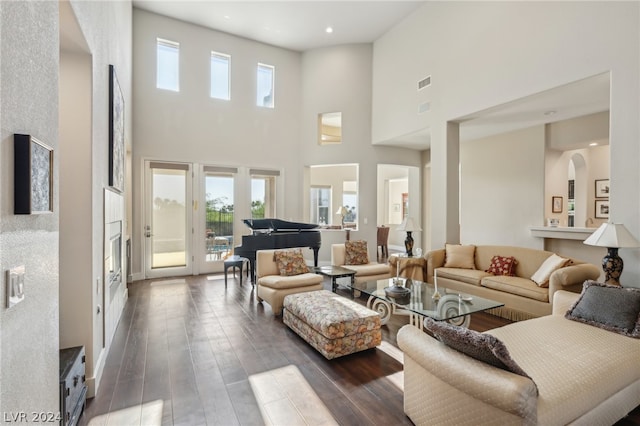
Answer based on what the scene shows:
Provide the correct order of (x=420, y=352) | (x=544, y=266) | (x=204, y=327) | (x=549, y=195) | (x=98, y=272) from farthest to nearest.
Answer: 1. (x=549, y=195)
2. (x=544, y=266)
3. (x=204, y=327)
4. (x=98, y=272)
5. (x=420, y=352)

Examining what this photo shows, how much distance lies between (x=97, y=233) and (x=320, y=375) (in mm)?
2252

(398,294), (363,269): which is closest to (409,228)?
(363,269)

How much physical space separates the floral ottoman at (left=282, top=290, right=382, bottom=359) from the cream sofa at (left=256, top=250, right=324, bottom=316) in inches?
29.8

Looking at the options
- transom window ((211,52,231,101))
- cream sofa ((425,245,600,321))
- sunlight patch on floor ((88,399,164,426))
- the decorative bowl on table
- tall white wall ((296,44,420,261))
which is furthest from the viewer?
tall white wall ((296,44,420,261))

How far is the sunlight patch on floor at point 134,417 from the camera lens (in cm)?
212

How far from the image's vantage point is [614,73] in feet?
11.2

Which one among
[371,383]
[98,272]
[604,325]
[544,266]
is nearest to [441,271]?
[544,266]

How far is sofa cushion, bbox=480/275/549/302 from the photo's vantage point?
3812mm

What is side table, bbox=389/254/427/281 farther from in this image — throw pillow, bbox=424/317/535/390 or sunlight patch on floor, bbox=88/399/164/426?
sunlight patch on floor, bbox=88/399/164/426

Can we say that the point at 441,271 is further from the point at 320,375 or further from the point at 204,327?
the point at 204,327

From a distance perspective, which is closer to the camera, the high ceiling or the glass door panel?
the high ceiling

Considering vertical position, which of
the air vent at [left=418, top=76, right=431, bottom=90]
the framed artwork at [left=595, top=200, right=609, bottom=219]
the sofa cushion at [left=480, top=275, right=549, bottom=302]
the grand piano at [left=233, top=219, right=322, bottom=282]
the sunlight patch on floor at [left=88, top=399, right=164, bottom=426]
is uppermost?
the air vent at [left=418, top=76, right=431, bottom=90]

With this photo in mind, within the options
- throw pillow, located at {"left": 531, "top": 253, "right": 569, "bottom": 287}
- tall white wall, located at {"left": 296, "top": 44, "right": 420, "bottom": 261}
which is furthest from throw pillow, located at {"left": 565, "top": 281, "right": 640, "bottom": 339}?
tall white wall, located at {"left": 296, "top": 44, "right": 420, "bottom": 261}

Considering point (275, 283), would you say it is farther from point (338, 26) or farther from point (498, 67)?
point (338, 26)
